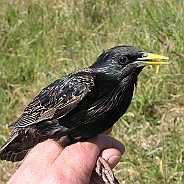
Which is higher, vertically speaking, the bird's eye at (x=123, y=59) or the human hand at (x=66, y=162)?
the bird's eye at (x=123, y=59)

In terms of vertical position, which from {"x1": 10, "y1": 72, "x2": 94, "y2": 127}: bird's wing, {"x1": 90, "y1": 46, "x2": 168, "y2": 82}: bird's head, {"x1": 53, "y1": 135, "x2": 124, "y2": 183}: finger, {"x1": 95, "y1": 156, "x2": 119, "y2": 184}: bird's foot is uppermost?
{"x1": 90, "y1": 46, "x2": 168, "y2": 82}: bird's head

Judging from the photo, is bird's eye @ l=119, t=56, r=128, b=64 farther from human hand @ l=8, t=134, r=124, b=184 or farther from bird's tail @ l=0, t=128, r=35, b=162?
bird's tail @ l=0, t=128, r=35, b=162

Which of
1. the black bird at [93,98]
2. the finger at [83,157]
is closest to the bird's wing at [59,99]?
the black bird at [93,98]

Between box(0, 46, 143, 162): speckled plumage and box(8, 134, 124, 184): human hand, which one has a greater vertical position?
box(0, 46, 143, 162): speckled plumage

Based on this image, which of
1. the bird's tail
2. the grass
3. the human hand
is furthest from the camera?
the grass

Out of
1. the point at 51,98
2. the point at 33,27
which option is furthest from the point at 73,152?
the point at 33,27

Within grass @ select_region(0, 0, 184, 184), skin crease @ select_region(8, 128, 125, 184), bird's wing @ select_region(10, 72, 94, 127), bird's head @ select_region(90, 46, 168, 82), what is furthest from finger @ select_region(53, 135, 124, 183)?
grass @ select_region(0, 0, 184, 184)

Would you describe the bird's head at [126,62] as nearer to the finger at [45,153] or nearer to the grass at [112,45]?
the finger at [45,153]
